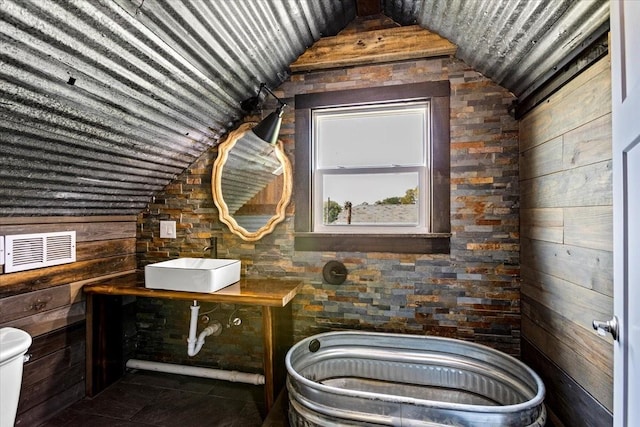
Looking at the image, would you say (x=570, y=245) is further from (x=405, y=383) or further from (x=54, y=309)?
(x=54, y=309)

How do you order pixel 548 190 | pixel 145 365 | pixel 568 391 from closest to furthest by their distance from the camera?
pixel 568 391 → pixel 548 190 → pixel 145 365

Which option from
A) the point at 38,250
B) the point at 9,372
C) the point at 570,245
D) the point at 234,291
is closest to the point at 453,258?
the point at 570,245

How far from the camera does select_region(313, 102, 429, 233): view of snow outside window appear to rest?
6.61 feet

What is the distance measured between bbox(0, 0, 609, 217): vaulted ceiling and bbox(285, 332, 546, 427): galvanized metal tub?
1.46 m

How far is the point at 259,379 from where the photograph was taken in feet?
6.81

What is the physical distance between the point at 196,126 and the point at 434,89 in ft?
4.90

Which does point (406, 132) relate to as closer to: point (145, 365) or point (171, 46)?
point (171, 46)

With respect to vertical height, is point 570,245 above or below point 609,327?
above

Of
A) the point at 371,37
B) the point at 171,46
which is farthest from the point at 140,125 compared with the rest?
the point at 371,37

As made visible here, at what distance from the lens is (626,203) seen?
2.76ft

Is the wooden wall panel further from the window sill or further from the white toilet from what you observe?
the white toilet

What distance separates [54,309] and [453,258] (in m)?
2.37

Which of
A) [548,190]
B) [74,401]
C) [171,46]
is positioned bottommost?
[74,401]

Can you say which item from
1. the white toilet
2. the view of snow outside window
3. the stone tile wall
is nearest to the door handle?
the stone tile wall
